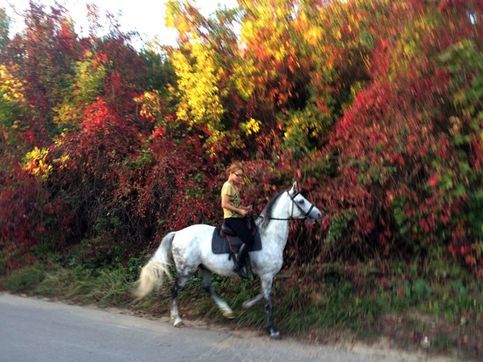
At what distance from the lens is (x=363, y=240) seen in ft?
26.1

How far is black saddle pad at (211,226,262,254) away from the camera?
22.2ft

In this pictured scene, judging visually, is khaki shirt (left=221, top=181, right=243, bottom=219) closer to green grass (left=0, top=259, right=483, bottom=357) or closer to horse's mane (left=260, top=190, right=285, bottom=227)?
horse's mane (left=260, top=190, right=285, bottom=227)

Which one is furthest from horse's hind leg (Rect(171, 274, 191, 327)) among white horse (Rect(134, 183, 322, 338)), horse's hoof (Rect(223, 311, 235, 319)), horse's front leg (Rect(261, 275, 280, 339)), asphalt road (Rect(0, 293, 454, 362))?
horse's front leg (Rect(261, 275, 280, 339))

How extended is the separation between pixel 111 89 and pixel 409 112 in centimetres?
723

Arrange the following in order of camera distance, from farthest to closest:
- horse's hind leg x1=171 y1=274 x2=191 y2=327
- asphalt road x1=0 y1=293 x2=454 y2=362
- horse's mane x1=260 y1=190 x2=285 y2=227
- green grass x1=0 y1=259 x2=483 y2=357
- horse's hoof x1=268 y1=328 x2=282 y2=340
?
1. horse's hind leg x1=171 y1=274 x2=191 y2=327
2. horse's mane x1=260 y1=190 x2=285 y2=227
3. horse's hoof x1=268 y1=328 x2=282 y2=340
4. green grass x1=0 y1=259 x2=483 y2=357
5. asphalt road x1=0 y1=293 x2=454 y2=362

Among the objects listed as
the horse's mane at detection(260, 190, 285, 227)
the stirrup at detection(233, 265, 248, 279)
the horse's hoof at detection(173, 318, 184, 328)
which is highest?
the horse's mane at detection(260, 190, 285, 227)

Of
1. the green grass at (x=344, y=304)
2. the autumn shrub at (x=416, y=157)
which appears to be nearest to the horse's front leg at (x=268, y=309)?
the green grass at (x=344, y=304)

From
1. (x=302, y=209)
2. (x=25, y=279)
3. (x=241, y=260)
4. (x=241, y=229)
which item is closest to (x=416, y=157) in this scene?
(x=302, y=209)

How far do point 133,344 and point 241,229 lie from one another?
220 centimetres

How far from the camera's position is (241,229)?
22.2ft

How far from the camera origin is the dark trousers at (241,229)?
6.75 m

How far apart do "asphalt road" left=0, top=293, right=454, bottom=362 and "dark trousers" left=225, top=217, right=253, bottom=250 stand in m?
1.37

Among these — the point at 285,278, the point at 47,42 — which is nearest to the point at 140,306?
the point at 285,278

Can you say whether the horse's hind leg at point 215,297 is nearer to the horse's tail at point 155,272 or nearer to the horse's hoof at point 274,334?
the horse's tail at point 155,272
